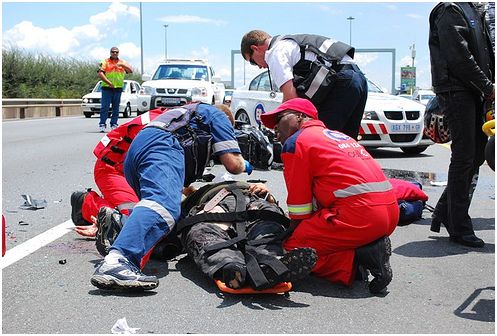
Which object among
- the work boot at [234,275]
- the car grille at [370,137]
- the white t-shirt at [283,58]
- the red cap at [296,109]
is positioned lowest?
the work boot at [234,275]

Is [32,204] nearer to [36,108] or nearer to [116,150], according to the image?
[116,150]

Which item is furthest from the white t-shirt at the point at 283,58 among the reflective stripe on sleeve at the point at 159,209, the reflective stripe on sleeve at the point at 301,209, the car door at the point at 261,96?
the car door at the point at 261,96

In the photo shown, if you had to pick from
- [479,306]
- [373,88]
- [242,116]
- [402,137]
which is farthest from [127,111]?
[479,306]

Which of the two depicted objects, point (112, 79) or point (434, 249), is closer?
point (434, 249)

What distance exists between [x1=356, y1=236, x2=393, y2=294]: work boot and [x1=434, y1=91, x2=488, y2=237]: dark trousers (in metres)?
1.34

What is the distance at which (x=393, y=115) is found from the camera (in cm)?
1184

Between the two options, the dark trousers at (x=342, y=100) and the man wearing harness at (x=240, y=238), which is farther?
the dark trousers at (x=342, y=100)

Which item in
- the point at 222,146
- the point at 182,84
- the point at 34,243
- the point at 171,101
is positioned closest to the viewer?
the point at 222,146

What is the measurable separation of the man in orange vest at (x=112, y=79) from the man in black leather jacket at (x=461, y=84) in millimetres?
11898

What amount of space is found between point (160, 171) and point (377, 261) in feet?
4.88

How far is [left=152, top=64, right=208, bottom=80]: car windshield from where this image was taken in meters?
20.6

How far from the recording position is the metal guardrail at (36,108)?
89.3ft

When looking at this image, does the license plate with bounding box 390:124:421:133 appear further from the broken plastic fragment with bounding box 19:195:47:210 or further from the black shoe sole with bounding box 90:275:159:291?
the black shoe sole with bounding box 90:275:159:291

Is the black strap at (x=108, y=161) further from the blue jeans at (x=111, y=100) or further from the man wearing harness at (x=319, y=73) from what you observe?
the blue jeans at (x=111, y=100)
